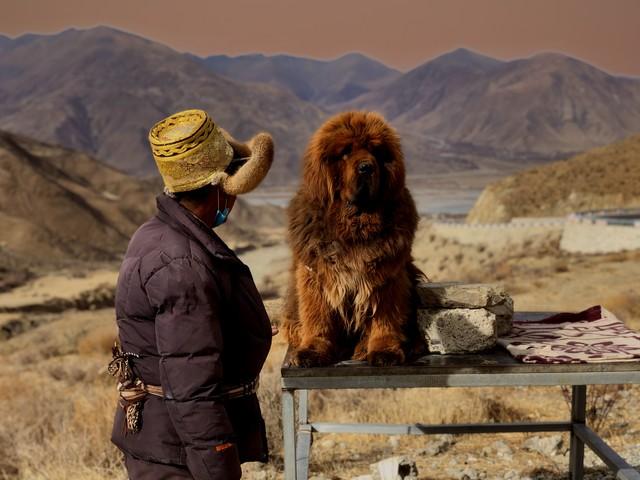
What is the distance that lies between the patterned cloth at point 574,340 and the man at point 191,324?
48.1 inches

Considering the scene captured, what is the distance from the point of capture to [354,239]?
3.13 metres

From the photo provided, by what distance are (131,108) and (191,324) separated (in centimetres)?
16352

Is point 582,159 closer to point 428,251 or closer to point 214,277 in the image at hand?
point 428,251

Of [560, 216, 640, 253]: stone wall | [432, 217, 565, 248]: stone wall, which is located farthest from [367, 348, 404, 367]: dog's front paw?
[432, 217, 565, 248]: stone wall

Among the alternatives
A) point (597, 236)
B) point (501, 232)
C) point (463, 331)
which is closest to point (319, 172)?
point (463, 331)

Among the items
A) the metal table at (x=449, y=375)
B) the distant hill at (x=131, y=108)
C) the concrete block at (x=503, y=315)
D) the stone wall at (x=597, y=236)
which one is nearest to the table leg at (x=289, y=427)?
the metal table at (x=449, y=375)

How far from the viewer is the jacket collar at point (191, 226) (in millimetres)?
2344

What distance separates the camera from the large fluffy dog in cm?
311

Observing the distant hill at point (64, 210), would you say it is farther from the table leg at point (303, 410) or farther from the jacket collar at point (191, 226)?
the jacket collar at point (191, 226)

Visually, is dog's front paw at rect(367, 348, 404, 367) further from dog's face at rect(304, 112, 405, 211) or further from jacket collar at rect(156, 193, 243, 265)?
jacket collar at rect(156, 193, 243, 265)

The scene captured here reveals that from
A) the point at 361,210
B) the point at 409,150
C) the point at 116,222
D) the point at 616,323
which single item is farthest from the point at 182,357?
the point at 409,150

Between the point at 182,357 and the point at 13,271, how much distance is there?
27903 mm

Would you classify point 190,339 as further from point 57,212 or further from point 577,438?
point 57,212

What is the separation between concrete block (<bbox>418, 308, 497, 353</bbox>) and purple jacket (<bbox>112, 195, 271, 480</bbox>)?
979 mm
